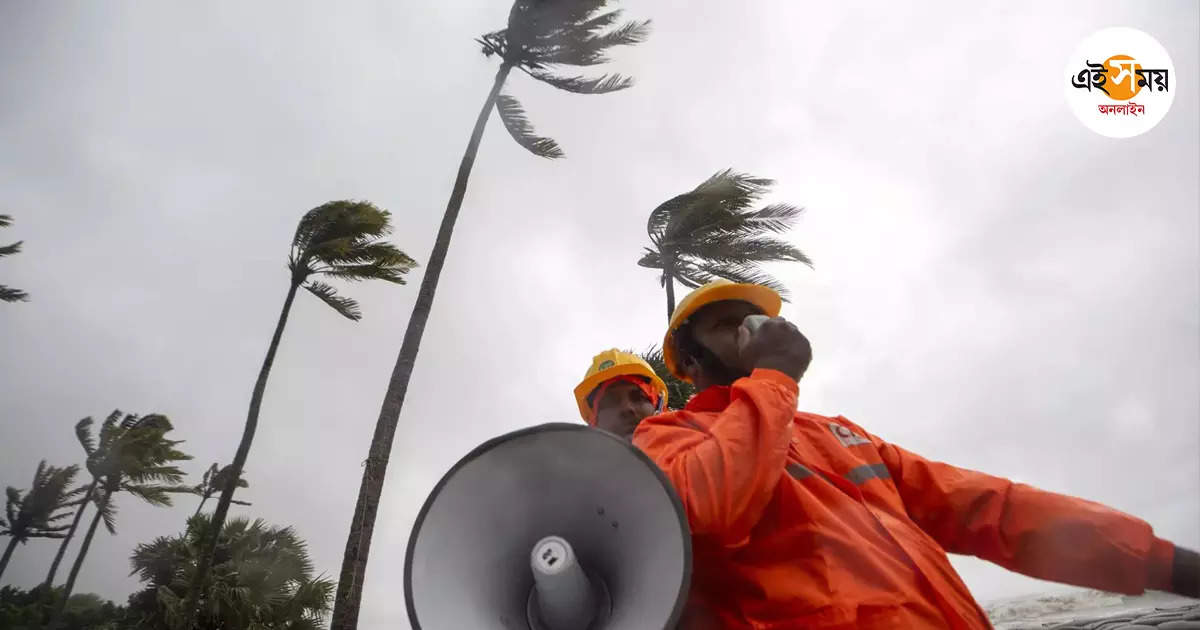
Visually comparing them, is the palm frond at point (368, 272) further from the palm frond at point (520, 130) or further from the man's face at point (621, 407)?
the man's face at point (621, 407)

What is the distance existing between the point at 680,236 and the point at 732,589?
9.16 metres

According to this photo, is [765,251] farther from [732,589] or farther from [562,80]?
[732,589]

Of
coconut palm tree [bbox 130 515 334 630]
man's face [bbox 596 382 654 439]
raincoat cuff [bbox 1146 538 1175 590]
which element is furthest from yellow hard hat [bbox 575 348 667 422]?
coconut palm tree [bbox 130 515 334 630]

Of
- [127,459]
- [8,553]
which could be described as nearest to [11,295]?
[127,459]

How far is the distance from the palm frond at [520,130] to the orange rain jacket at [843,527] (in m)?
8.50

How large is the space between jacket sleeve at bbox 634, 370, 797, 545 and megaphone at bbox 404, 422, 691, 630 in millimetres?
67

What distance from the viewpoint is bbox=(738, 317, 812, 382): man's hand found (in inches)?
59.5

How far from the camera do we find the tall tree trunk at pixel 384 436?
244 inches

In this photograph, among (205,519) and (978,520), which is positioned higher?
(978,520)

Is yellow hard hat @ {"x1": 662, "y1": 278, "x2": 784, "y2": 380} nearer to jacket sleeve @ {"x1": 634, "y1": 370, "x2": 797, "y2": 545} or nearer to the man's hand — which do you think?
the man's hand

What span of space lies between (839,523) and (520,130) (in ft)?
30.5

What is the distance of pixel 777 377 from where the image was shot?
1440 millimetres

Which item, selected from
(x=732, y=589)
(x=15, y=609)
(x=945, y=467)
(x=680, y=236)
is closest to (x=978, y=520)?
(x=945, y=467)

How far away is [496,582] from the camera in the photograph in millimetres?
1389
